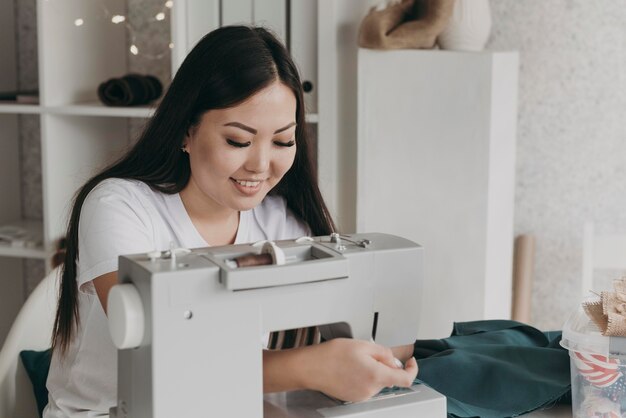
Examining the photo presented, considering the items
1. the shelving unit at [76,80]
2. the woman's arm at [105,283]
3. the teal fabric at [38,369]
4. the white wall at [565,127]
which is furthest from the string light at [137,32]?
the woman's arm at [105,283]

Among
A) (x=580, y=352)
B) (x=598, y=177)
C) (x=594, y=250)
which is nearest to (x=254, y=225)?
(x=580, y=352)

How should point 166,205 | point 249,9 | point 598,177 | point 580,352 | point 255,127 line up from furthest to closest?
point 598,177 < point 249,9 < point 166,205 < point 255,127 < point 580,352

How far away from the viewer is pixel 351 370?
3.51 feet

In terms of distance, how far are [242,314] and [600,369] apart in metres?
0.48

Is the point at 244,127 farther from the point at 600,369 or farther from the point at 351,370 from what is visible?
the point at 600,369

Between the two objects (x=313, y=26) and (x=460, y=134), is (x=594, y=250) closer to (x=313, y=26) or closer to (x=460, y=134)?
(x=460, y=134)

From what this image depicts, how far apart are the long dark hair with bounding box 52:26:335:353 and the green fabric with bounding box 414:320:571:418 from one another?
1.11 ft

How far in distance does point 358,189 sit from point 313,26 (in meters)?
0.41

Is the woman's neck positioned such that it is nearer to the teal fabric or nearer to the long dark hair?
the long dark hair

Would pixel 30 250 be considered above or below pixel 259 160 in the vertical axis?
below

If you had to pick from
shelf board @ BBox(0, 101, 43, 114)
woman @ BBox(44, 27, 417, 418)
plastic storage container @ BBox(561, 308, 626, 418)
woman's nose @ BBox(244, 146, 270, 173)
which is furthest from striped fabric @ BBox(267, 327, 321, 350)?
shelf board @ BBox(0, 101, 43, 114)

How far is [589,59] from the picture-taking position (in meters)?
2.48

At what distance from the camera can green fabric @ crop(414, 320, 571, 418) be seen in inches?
49.7

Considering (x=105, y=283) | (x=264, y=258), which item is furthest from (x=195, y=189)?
(x=264, y=258)
